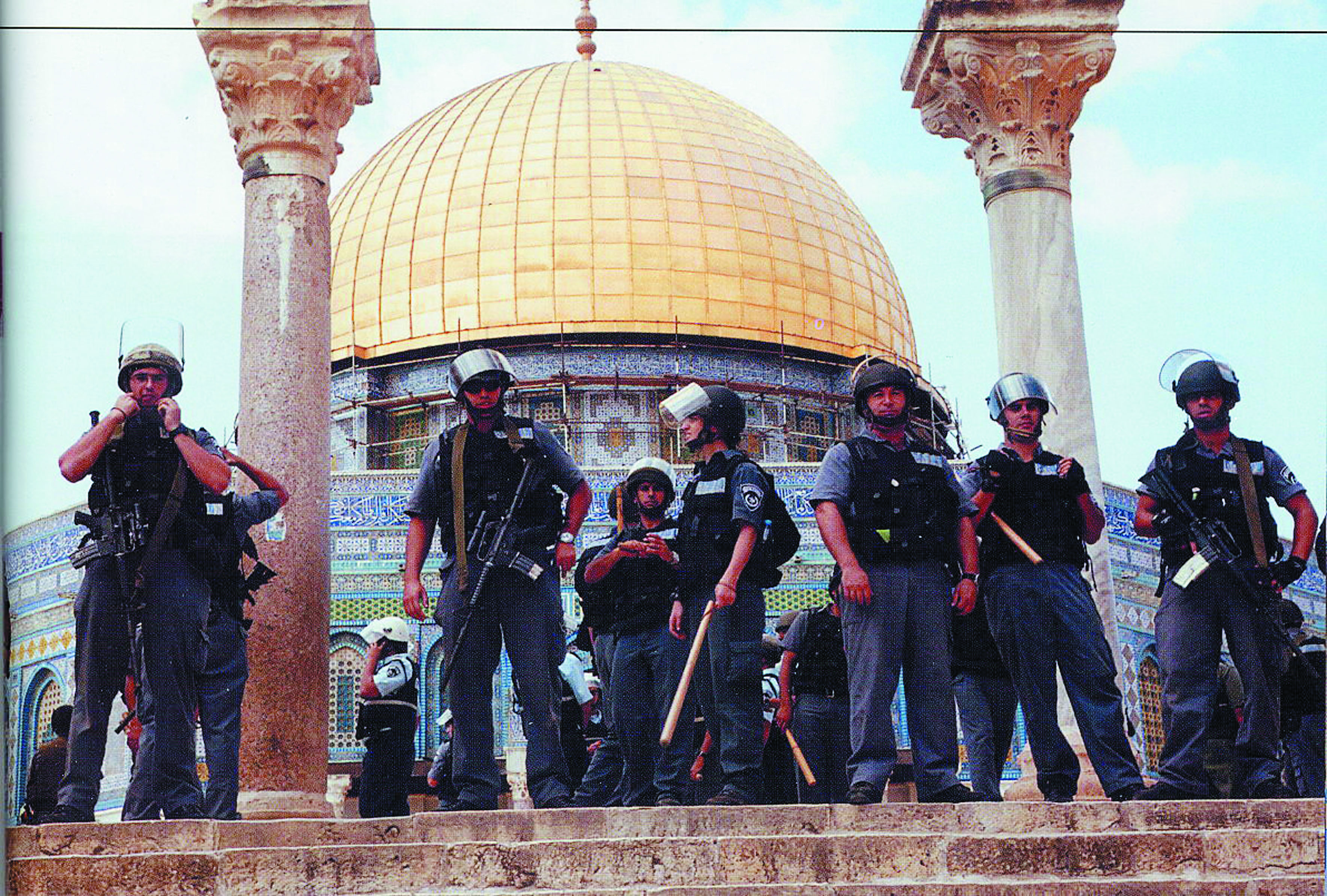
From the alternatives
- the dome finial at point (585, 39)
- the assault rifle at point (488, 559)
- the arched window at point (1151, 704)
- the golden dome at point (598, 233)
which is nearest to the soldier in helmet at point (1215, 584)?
the assault rifle at point (488, 559)

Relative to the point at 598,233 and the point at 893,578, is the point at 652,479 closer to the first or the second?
the point at 893,578

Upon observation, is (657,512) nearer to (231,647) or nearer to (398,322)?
(231,647)

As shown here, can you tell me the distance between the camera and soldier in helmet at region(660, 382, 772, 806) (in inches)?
253

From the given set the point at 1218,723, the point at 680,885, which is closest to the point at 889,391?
the point at 680,885

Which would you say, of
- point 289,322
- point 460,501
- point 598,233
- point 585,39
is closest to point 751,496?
point 460,501

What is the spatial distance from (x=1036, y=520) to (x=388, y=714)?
290cm

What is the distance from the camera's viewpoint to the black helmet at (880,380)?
650cm

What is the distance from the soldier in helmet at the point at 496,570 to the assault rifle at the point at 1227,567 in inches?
79.6

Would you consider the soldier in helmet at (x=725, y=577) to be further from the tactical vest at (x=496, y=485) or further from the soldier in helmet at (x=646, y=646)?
the tactical vest at (x=496, y=485)

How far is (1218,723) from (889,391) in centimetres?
261

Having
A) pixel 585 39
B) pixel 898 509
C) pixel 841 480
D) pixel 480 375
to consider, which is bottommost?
pixel 898 509

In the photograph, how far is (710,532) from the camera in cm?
673

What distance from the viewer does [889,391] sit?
652 cm

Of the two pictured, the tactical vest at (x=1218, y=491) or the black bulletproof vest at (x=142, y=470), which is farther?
the tactical vest at (x=1218, y=491)
